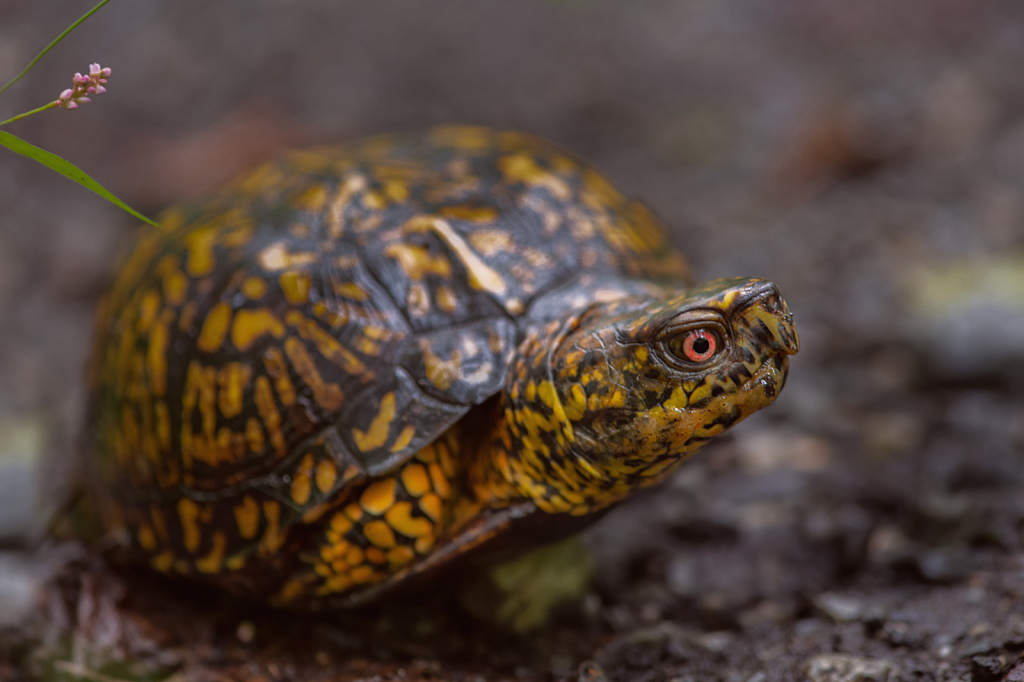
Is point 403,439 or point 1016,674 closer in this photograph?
point 1016,674

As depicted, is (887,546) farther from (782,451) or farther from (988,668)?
(988,668)

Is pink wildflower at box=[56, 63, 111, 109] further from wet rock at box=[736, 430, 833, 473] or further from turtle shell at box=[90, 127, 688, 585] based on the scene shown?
wet rock at box=[736, 430, 833, 473]

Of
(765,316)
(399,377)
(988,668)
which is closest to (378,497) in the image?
(399,377)

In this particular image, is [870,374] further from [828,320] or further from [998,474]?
[998,474]

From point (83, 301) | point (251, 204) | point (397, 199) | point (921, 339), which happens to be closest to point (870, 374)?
point (921, 339)

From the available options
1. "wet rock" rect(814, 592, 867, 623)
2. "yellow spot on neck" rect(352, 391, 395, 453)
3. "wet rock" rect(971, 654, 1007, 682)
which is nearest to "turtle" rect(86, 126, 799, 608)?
"yellow spot on neck" rect(352, 391, 395, 453)

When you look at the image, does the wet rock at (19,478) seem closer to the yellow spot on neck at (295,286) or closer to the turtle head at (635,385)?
the yellow spot on neck at (295,286)

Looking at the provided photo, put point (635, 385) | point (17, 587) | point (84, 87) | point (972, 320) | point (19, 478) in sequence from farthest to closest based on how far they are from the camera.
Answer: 1. point (972, 320)
2. point (19, 478)
3. point (17, 587)
4. point (635, 385)
5. point (84, 87)
